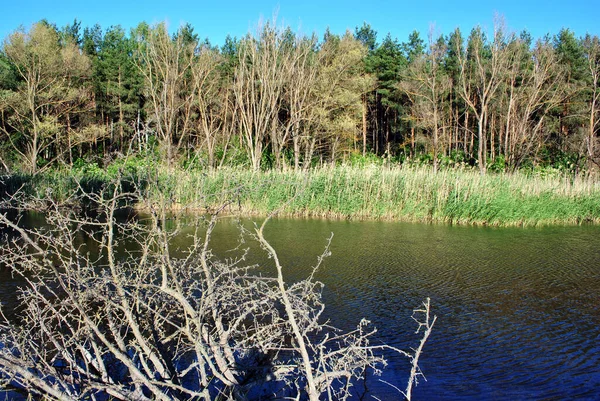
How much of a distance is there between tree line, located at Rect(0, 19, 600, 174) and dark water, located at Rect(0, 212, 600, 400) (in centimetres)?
930

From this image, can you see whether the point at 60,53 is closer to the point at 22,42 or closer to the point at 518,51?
the point at 22,42

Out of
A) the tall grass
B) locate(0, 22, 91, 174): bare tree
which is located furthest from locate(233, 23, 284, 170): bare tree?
locate(0, 22, 91, 174): bare tree

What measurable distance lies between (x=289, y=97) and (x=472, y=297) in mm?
19938

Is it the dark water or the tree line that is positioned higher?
the tree line

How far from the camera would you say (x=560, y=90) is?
25.0m

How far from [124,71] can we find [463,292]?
87.8ft

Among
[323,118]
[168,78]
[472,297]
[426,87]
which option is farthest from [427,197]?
[426,87]

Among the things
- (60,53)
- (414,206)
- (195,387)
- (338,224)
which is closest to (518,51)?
(414,206)

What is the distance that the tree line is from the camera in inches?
841

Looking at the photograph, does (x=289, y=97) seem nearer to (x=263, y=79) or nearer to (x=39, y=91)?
(x=263, y=79)


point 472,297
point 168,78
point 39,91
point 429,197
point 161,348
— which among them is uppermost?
point 168,78

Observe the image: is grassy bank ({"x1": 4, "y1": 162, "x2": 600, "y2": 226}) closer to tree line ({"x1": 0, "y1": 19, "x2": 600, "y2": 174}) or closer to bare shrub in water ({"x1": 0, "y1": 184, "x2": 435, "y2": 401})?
tree line ({"x1": 0, "y1": 19, "x2": 600, "y2": 174})

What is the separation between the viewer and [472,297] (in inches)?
237

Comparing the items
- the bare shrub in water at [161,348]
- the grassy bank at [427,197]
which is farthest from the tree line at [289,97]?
the bare shrub in water at [161,348]
